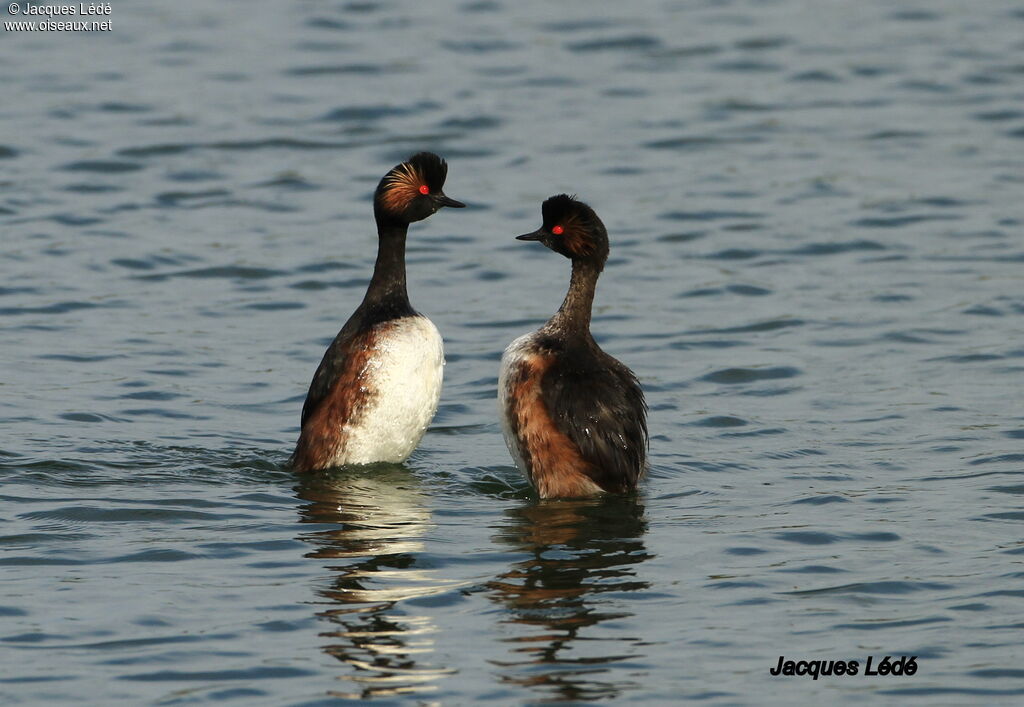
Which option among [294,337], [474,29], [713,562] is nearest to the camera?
[713,562]

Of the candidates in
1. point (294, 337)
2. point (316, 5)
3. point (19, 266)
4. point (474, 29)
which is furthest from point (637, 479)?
point (316, 5)

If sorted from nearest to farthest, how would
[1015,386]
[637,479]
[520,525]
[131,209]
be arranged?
[520,525] < [637,479] < [1015,386] < [131,209]

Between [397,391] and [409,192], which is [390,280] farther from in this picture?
[397,391]

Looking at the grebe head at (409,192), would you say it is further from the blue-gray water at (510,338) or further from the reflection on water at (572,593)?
the reflection on water at (572,593)

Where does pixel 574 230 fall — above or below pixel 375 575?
above

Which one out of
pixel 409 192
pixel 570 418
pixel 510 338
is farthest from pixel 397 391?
pixel 510 338

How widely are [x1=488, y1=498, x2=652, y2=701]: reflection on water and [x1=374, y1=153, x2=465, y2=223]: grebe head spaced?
2.31m

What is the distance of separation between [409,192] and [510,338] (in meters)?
2.99

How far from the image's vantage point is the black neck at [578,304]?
1049 cm

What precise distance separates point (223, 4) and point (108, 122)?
222 inches

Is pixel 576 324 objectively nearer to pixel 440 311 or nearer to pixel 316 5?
pixel 440 311

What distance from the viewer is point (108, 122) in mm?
20406

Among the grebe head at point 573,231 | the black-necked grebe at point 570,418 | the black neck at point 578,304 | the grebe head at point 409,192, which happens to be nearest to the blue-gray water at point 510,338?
the black-necked grebe at point 570,418

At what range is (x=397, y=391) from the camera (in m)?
10.6
